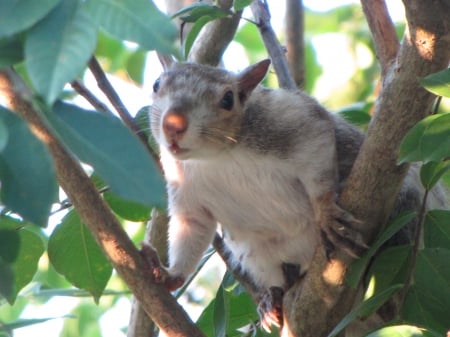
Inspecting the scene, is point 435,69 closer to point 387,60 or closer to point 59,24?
Answer: point 387,60

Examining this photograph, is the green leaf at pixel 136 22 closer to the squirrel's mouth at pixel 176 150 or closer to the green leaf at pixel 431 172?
the green leaf at pixel 431 172

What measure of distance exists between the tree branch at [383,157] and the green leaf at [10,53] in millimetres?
956

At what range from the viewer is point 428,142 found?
1804 mm

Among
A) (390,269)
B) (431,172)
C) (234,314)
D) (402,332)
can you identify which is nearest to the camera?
(402,332)

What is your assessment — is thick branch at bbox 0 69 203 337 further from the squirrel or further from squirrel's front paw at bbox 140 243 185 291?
the squirrel

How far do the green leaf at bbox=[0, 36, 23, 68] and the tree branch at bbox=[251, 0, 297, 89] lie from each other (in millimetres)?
1809

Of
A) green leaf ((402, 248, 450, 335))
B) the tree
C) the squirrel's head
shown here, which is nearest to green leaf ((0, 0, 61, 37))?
the tree

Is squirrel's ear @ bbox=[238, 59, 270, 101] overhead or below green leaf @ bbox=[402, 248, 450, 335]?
overhead

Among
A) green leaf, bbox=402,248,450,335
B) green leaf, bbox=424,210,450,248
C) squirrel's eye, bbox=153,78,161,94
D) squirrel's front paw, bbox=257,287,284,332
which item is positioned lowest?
squirrel's front paw, bbox=257,287,284,332

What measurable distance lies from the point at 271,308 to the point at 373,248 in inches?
26.3

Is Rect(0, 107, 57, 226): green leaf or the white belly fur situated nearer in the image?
Rect(0, 107, 57, 226): green leaf

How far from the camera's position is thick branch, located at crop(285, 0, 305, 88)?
336 cm

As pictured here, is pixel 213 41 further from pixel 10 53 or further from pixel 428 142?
pixel 10 53

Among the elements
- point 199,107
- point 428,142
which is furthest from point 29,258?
point 428,142
